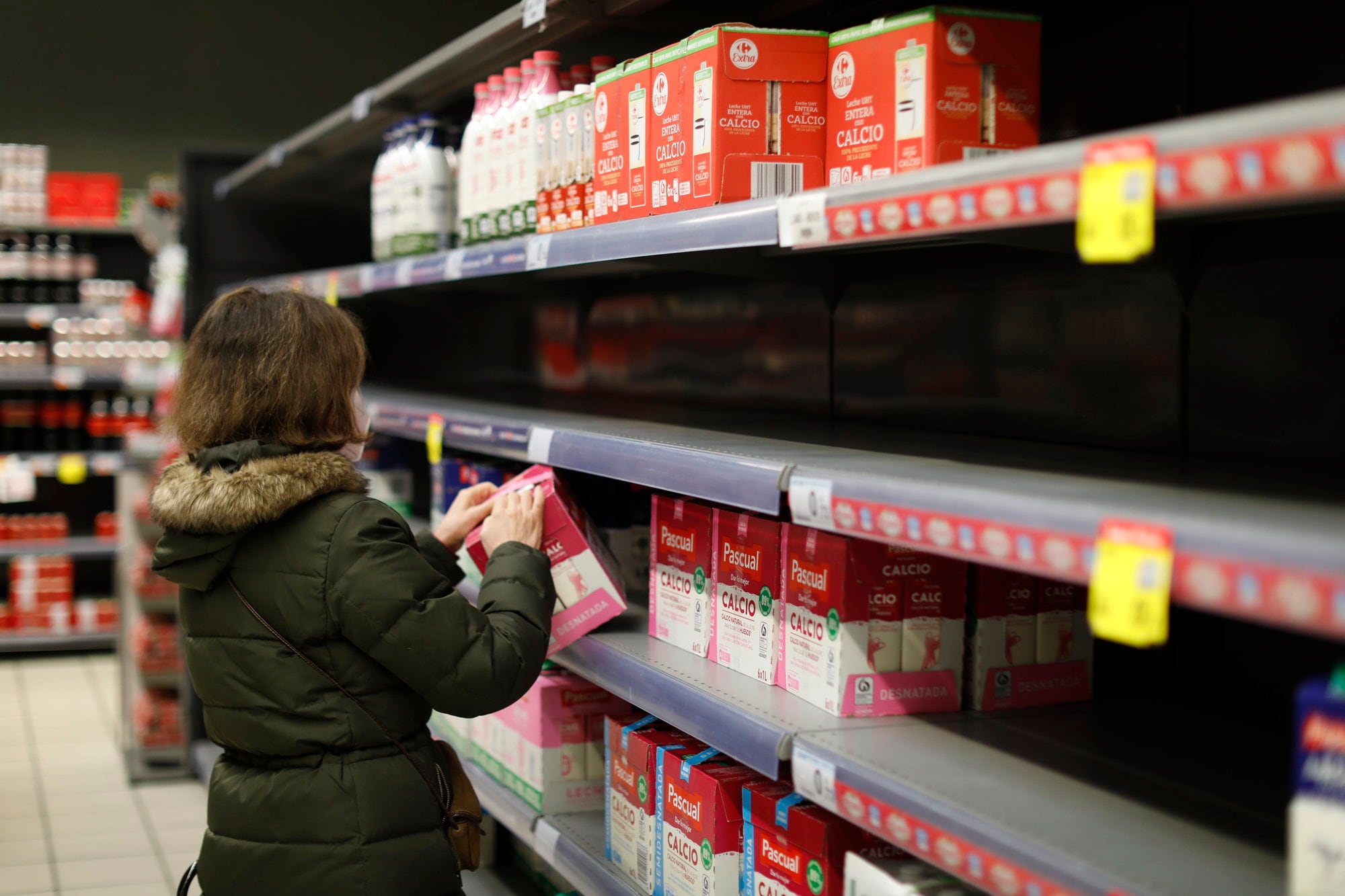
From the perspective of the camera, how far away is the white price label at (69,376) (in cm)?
720

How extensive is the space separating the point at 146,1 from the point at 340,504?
22.4 feet

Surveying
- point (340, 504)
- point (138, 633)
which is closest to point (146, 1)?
point (138, 633)

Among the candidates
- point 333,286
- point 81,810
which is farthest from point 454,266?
point 81,810

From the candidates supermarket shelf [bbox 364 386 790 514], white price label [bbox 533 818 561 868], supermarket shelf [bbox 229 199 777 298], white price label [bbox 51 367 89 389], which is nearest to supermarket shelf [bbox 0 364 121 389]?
white price label [bbox 51 367 89 389]

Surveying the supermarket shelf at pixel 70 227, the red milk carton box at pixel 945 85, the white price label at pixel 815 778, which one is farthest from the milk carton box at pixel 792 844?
the supermarket shelf at pixel 70 227

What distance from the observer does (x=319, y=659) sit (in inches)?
76.9

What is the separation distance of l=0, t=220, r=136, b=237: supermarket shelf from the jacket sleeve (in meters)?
6.34

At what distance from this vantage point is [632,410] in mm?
2928

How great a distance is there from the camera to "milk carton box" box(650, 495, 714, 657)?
2.19m

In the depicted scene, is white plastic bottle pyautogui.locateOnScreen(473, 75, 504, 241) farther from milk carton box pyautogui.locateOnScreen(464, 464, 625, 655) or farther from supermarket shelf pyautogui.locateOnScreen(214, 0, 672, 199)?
milk carton box pyautogui.locateOnScreen(464, 464, 625, 655)

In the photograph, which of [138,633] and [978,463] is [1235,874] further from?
[138,633]

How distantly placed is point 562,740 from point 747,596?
0.82m

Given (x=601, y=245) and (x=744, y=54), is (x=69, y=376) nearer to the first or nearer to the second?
(x=601, y=245)

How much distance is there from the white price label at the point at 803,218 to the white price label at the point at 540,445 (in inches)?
Result: 35.5
